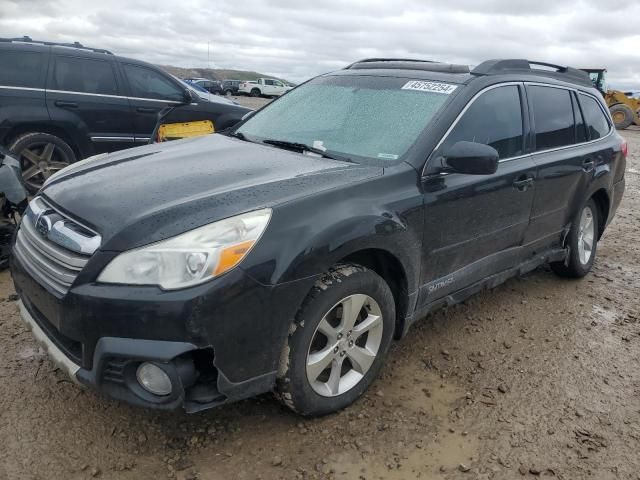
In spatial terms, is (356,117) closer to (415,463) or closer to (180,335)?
(180,335)

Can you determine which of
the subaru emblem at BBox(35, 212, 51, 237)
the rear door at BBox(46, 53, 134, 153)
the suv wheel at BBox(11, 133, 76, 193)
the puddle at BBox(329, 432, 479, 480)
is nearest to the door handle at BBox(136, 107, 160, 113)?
the rear door at BBox(46, 53, 134, 153)

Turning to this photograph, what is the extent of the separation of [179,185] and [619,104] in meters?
25.2

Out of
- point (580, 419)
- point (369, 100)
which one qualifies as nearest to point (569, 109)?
point (369, 100)

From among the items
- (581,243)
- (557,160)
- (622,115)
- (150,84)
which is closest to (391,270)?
(557,160)

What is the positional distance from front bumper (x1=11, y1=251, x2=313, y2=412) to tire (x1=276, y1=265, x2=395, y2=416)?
0.09 metres

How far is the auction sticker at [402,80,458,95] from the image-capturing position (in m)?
3.33

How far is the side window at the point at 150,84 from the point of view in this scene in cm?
726

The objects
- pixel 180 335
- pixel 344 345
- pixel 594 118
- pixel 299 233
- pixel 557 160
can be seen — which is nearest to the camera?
pixel 180 335

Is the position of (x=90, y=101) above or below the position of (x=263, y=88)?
above

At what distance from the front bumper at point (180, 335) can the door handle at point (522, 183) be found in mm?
1879

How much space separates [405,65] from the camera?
12.5ft

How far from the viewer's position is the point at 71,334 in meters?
2.28

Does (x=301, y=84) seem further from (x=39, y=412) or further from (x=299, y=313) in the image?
(x=39, y=412)

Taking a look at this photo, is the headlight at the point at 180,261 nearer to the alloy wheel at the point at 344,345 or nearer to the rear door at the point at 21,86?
the alloy wheel at the point at 344,345
